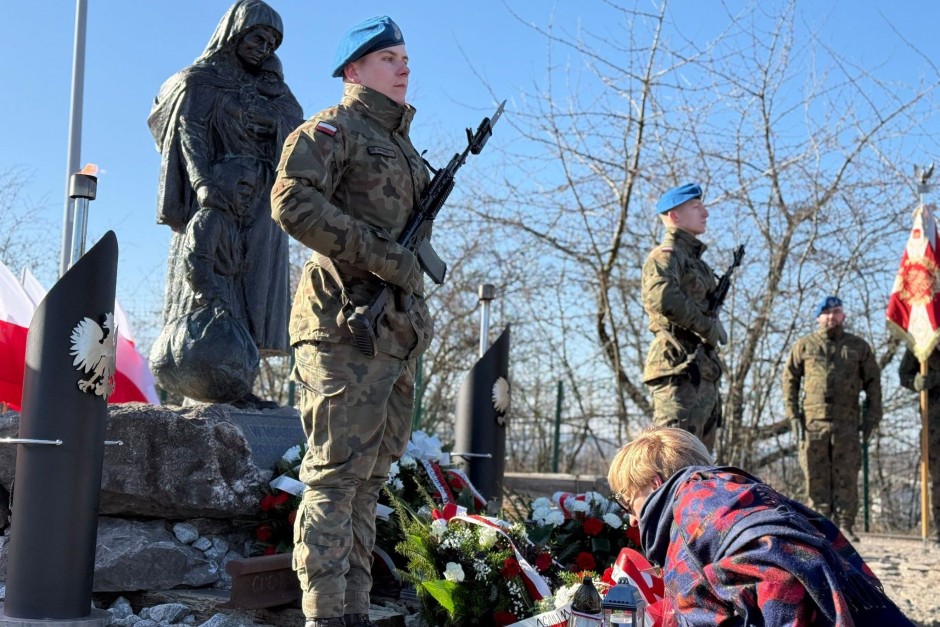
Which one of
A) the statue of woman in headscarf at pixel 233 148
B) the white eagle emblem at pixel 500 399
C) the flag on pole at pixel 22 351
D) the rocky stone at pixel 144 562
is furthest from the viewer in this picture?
the white eagle emblem at pixel 500 399

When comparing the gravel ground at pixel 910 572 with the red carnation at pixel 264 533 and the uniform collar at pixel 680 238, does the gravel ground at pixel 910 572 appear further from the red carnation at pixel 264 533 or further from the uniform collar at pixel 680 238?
the red carnation at pixel 264 533

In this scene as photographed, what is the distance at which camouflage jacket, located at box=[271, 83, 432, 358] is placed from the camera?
10.1 feet

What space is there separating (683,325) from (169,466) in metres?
3.07

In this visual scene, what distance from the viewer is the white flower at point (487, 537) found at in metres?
3.57

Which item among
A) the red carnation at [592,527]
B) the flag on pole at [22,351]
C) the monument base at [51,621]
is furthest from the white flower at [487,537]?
the flag on pole at [22,351]

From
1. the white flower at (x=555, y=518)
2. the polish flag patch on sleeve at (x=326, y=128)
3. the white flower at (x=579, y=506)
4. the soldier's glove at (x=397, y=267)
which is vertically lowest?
the white flower at (x=555, y=518)

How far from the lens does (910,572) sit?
696cm

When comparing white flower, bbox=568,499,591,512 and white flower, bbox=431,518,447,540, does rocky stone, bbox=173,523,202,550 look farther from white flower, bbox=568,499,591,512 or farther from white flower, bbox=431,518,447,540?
white flower, bbox=568,499,591,512

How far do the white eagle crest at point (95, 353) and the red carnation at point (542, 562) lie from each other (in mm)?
1610

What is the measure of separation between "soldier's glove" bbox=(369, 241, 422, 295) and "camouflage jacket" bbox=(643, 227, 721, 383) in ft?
9.58

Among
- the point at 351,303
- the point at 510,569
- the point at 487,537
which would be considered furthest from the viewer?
the point at 487,537

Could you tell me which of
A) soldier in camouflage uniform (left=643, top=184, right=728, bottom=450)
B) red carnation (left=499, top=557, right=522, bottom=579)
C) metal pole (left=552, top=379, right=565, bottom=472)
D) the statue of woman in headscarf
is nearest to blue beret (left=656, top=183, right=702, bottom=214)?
soldier in camouflage uniform (left=643, top=184, right=728, bottom=450)

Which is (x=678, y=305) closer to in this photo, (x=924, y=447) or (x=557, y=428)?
(x=924, y=447)

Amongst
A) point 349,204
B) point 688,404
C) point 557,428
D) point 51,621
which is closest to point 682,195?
point 688,404
